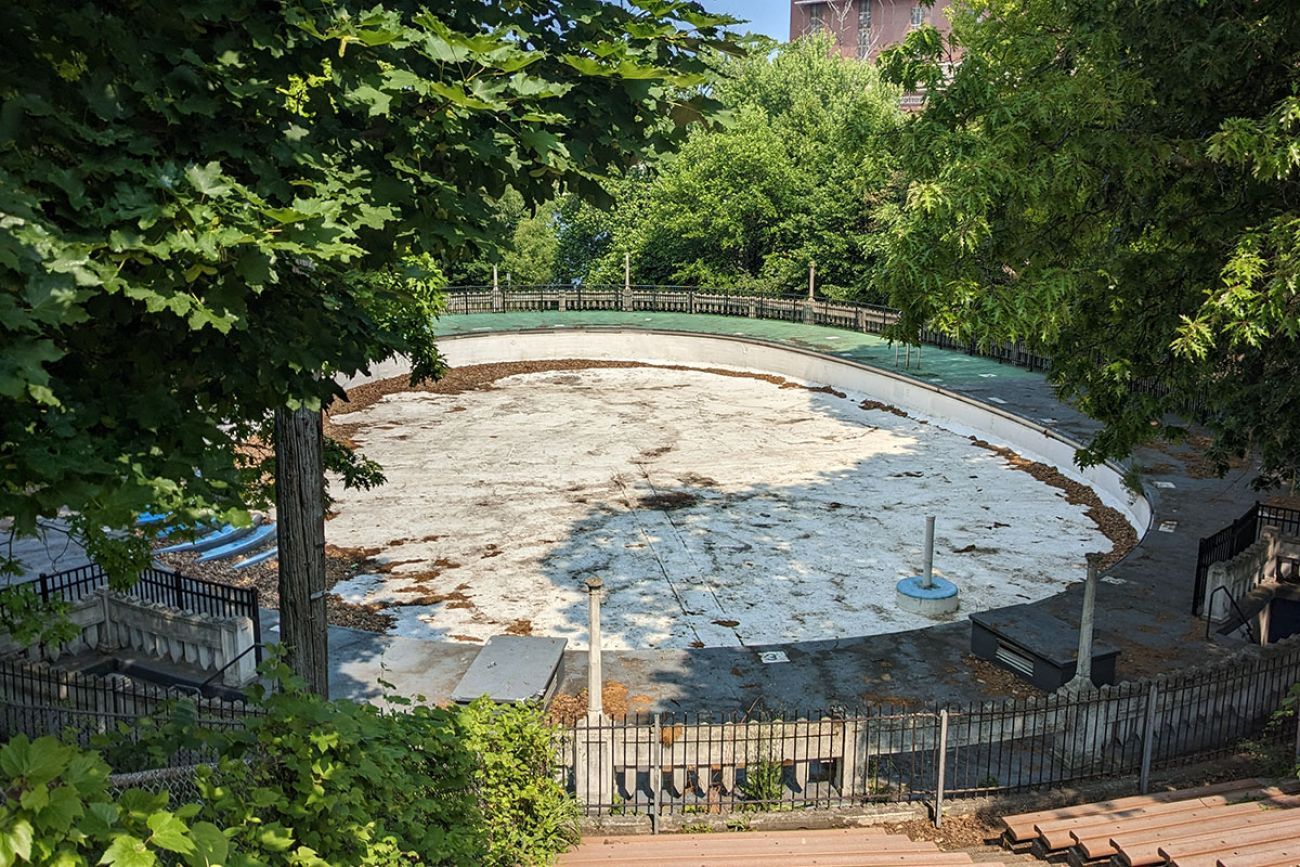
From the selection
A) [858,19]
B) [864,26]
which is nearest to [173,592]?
[864,26]

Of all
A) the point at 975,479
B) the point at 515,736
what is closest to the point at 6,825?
the point at 515,736

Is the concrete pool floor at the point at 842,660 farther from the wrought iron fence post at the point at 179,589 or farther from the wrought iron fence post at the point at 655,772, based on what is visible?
the wrought iron fence post at the point at 655,772

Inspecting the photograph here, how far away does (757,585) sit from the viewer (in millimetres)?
17984

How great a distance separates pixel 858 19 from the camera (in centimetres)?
11088

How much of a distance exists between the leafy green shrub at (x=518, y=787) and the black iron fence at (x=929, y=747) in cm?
63

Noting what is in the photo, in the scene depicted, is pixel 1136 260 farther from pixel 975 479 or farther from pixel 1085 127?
pixel 975 479

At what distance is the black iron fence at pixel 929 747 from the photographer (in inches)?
408

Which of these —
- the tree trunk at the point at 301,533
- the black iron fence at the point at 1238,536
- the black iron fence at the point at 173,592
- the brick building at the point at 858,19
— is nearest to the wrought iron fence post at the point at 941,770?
the tree trunk at the point at 301,533

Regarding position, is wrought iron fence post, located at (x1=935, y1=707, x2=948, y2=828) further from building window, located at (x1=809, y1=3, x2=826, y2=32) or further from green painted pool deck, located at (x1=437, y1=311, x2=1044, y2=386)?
building window, located at (x1=809, y1=3, x2=826, y2=32)

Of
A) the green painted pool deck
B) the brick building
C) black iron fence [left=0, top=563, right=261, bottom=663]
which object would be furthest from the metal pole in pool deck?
the brick building

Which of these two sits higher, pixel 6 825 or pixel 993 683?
pixel 6 825

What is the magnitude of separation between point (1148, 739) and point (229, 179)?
34.3ft

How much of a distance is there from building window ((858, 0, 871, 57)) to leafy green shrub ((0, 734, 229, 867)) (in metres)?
116

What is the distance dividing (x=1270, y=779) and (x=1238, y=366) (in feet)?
15.6
